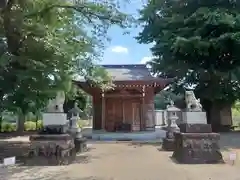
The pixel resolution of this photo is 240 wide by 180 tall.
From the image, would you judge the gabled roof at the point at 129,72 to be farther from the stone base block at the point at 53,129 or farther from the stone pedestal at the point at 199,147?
the stone pedestal at the point at 199,147

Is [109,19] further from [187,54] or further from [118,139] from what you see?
[187,54]

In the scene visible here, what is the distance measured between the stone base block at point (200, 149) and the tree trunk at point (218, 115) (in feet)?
40.3

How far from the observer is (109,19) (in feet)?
31.1

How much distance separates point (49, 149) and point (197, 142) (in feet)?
13.4

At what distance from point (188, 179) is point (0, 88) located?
21.2ft

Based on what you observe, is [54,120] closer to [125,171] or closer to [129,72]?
[125,171]

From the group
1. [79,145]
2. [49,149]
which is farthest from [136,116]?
[49,149]

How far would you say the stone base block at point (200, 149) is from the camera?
7.82 meters

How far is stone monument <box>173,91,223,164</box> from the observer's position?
7844 mm

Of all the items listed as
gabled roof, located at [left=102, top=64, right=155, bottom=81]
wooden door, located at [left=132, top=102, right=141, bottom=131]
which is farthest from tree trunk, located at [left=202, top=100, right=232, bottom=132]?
wooden door, located at [left=132, top=102, right=141, bottom=131]

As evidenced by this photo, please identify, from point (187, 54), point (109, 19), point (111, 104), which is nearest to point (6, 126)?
point (111, 104)

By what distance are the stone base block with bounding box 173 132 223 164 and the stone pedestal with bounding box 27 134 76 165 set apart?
3.24 metres

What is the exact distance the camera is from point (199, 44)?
52.8 feet

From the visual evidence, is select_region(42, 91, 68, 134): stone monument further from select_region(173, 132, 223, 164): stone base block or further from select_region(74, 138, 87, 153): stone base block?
select_region(173, 132, 223, 164): stone base block
